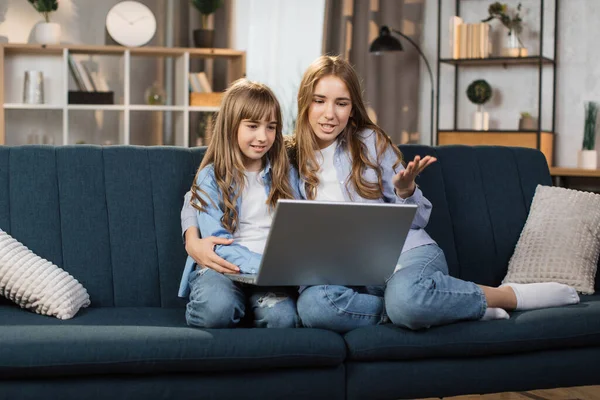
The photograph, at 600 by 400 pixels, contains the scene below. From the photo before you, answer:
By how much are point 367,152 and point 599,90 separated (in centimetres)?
275

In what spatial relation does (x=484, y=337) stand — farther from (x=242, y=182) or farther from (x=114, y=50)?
(x=114, y=50)

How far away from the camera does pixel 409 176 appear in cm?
218

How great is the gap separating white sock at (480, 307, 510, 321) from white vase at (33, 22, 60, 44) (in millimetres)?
3540

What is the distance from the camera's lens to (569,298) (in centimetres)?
235

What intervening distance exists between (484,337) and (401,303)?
23 cm

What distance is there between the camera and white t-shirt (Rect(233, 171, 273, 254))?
2.34 metres

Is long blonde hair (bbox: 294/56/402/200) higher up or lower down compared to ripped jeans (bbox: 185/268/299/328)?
higher up

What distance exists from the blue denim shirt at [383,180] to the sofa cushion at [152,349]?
47 cm

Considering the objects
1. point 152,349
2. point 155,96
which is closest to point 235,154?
point 152,349

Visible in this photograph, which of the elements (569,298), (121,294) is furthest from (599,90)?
(121,294)

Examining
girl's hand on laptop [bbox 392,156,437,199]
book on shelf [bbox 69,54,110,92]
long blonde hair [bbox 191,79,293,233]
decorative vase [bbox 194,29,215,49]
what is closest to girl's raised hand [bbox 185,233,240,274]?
long blonde hair [bbox 191,79,293,233]

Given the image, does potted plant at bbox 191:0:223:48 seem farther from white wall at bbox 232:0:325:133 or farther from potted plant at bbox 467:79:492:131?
potted plant at bbox 467:79:492:131

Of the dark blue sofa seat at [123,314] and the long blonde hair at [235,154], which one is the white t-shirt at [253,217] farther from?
the dark blue sofa seat at [123,314]

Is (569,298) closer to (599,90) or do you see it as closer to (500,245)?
(500,245)
